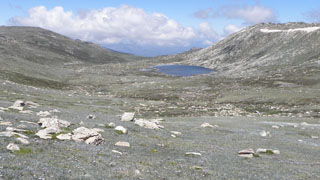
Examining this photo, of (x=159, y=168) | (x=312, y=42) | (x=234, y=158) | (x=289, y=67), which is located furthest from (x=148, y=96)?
(x=312, y=42)

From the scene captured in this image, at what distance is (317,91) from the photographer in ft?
301

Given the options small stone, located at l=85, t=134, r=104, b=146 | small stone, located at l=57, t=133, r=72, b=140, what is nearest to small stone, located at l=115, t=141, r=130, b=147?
small stone, located at l=85, t=134, r=104, b=146

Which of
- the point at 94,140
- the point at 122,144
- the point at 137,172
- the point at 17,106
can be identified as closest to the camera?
the point at 137,172

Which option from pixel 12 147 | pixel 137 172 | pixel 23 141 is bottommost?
pixel 137 172

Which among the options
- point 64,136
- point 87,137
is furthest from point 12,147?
point 87,137

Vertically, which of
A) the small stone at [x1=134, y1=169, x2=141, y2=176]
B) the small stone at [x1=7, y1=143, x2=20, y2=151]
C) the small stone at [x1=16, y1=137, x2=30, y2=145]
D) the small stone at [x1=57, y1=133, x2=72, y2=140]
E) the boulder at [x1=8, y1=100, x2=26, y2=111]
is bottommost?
the boulder at [x1=8, y1=100, x2=26, y2=111]

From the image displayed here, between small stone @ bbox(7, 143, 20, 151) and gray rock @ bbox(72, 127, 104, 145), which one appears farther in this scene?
gray rock @ bbox(72, 127, 104, 145)

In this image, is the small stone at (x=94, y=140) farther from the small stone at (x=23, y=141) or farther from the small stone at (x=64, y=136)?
the small stone at (x=23, y=141)

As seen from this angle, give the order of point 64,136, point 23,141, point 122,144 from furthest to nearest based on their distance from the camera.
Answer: point 122,144, point 64,136, point 23,141

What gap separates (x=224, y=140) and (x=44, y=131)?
77.1 feet

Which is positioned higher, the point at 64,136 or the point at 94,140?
the point at 64,136

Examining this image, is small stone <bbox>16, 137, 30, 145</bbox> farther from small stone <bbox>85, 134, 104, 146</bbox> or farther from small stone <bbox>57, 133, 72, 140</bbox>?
small stone <bbox>85, 134, 104, 146</bbox>

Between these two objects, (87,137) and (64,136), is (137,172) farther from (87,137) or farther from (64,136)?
(64,136)

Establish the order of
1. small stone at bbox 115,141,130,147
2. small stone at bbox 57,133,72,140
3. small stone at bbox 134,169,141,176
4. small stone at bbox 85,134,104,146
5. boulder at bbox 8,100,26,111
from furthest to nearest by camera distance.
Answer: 1. boulder at bbox 8,100,26,111
2. small stone at bbox 115,141,130,147
3. small stone at bbox 85,134,104,146
4. small stone at bbox 57,133,72,140
5. small stone at bbox 134,169,141,176
